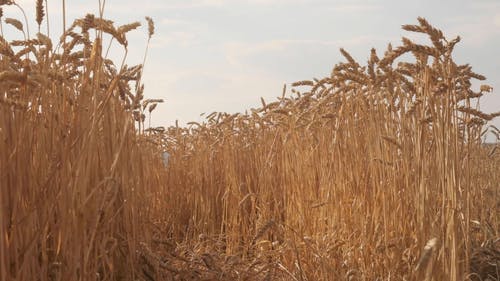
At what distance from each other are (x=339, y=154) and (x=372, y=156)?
1.02 feet

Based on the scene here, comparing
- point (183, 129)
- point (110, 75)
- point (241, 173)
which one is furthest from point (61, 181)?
point (183, 129)

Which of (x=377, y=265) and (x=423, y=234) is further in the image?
(x=377, y=265)

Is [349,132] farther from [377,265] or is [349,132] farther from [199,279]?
[199,279]

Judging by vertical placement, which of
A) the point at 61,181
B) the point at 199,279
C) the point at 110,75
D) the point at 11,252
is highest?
the point at 110,75

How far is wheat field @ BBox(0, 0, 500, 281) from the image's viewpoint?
151 centimetres

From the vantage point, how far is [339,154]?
264 cm

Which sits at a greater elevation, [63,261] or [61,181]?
[61,181]

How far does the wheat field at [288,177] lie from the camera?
1.51m

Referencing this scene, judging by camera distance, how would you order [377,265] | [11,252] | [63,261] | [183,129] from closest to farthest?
[11,252]
[63,261]
[377,265]
[183,129]

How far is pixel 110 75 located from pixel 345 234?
1.22m

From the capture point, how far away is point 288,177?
3.00 meters

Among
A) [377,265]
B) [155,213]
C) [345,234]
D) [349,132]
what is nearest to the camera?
[377,265]

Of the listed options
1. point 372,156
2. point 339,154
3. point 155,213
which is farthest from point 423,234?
point 155,213

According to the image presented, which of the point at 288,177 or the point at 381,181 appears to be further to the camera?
the point at 288,177
